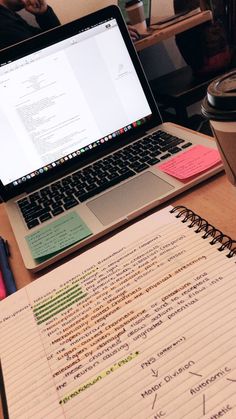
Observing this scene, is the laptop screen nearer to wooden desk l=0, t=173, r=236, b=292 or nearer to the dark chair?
wooden desk l=0, t=173, r=236, b=292

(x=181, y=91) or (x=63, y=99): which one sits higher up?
(x=63, y=99)

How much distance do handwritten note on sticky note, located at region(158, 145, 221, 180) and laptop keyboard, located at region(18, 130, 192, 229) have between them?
3cm

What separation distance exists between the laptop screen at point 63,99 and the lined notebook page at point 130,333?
312 millimetres

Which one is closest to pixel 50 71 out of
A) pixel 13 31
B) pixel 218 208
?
pixel 218 208

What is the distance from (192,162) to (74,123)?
0.83 feet

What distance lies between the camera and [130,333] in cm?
37

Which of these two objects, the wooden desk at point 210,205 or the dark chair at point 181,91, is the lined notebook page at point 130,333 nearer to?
the wooden desk at point 210,205

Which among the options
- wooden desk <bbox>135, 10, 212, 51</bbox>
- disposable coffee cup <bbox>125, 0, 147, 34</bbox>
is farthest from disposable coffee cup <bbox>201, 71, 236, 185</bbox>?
disposable coffee cup <bbox>125, 0, 147, 34</bbox>

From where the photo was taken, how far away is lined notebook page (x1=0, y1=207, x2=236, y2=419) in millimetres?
302

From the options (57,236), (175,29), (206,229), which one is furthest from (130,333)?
(175,29)

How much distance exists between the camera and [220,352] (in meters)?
0.31

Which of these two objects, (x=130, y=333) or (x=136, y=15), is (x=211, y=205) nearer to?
(x=130, y=333)

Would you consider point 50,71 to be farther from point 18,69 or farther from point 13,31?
point 13,31

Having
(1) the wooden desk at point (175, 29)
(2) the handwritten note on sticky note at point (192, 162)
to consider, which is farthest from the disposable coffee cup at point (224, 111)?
(1) the wooden desk at point (175, 29)
